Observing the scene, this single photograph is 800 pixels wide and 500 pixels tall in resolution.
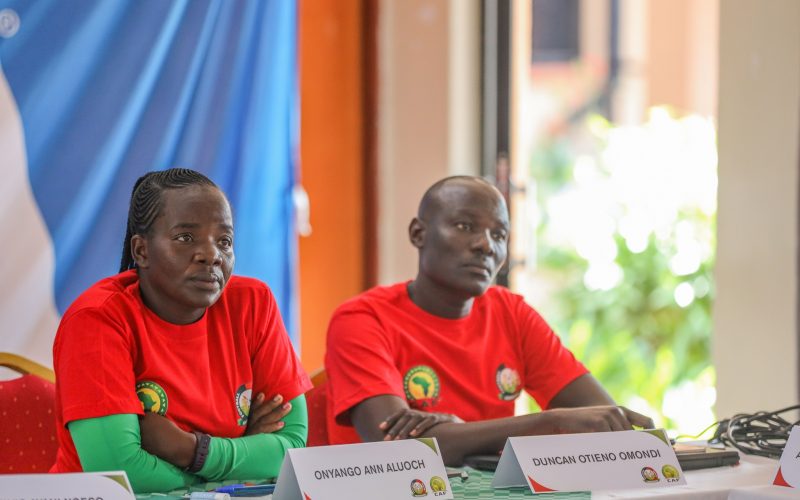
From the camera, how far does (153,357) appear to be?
1.98 meters

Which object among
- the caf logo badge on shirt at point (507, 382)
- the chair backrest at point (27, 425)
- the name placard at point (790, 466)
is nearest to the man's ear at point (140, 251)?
the chair backrest at point (27, 425)

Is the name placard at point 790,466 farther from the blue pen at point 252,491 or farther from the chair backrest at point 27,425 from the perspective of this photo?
the chair backrest at point 27,425

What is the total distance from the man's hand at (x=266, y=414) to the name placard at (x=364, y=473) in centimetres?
49

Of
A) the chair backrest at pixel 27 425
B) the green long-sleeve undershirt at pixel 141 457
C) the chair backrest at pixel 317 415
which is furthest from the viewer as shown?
the chair backrest at pixel 317 415

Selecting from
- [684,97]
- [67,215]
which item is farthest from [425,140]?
[684,97]

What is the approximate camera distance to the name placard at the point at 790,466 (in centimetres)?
177

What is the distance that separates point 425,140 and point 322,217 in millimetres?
497

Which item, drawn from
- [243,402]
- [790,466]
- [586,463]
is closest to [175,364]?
[243,402]

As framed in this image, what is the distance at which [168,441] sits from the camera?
1890 millimetres

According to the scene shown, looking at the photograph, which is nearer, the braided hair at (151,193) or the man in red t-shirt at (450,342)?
the braided hair at (151,193)

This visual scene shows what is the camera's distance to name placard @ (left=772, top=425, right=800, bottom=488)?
5.82ft

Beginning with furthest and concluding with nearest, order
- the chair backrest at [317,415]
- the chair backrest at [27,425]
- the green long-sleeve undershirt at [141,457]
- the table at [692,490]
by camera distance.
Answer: the chair backrest at [317,415] < the chair backrest at [27,425] < the green long-sleeve undershirt at [141,457] < the table at [692,490]

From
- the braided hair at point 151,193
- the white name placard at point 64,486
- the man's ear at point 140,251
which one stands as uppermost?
the braided hair at point 151,193

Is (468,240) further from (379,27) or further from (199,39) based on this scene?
(379,27)
